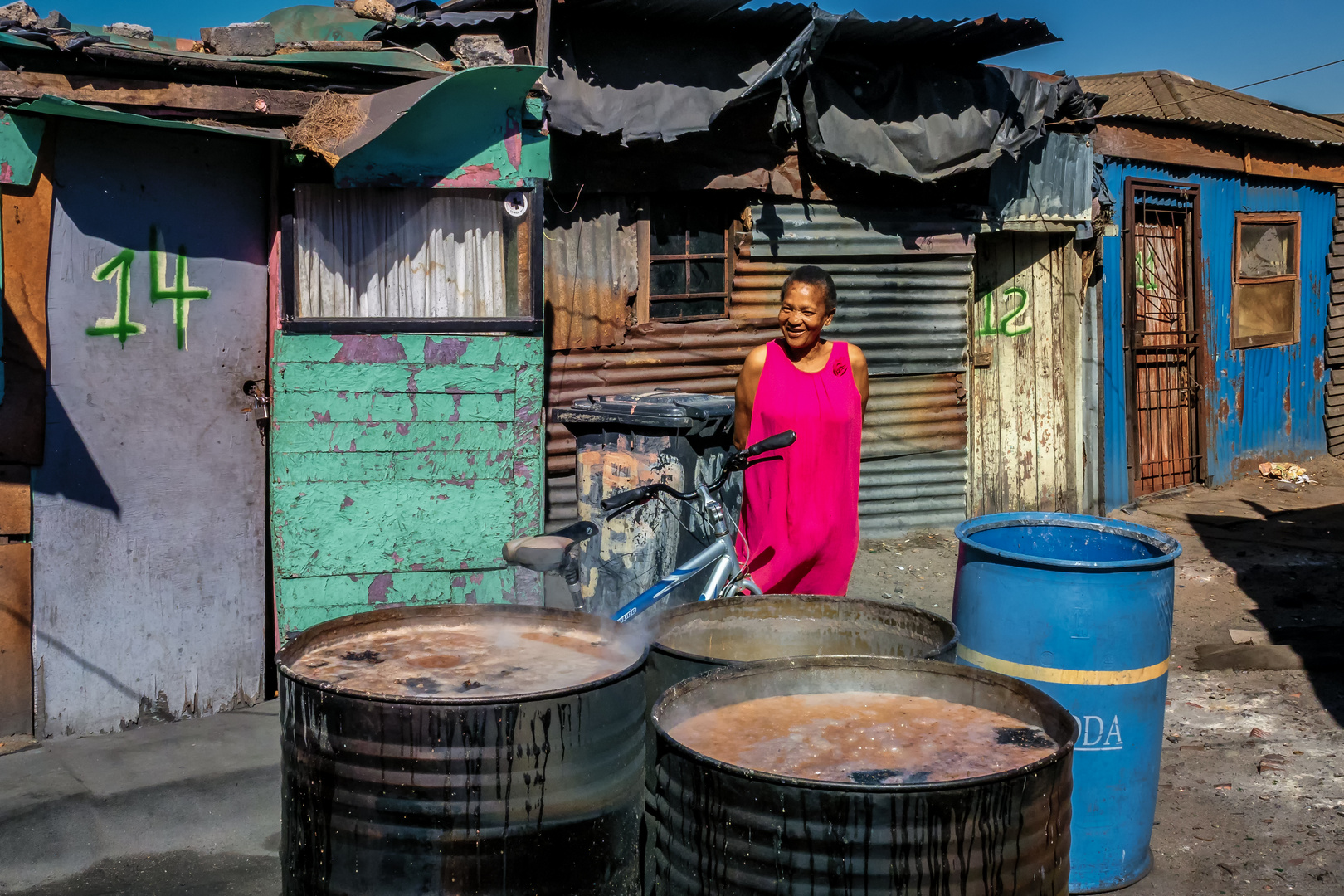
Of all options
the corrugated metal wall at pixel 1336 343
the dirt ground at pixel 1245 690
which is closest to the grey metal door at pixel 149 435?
the dirt ground at pixel 1245 690

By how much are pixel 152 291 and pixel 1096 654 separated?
165 inches

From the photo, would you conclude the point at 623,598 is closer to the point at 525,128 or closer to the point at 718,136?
the point at 525,128

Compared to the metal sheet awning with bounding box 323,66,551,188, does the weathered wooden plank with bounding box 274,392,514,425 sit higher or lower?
lower

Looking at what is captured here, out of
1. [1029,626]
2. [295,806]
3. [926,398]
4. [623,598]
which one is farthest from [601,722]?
[926,398]

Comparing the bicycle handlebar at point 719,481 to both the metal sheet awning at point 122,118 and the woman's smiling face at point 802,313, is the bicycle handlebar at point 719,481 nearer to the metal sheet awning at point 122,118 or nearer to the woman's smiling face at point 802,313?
the woman's smiling face at point 802,313

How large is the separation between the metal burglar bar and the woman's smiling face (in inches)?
283

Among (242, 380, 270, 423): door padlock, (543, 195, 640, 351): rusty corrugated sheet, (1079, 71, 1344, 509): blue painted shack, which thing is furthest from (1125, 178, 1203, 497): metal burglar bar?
(242, 380, 270, 423): door padlock

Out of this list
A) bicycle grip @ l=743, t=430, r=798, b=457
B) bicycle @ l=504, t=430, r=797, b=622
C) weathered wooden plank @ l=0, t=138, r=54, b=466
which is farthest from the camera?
weathered wooden plank @ l=0, t=138, r=54, b=466

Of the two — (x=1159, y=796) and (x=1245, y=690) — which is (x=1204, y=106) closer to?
(x=1245, y=690)

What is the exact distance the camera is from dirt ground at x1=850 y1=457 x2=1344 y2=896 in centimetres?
426

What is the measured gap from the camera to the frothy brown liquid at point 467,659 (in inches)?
97.6

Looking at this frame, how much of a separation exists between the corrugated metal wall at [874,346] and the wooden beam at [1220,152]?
2.62 metres

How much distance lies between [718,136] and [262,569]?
4172mm

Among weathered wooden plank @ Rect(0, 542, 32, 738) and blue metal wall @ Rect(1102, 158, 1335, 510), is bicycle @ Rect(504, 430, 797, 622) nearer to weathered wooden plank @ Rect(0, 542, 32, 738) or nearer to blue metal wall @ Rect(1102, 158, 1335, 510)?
weathered wooden plank @ Rect(0, 542, 32, 738)
